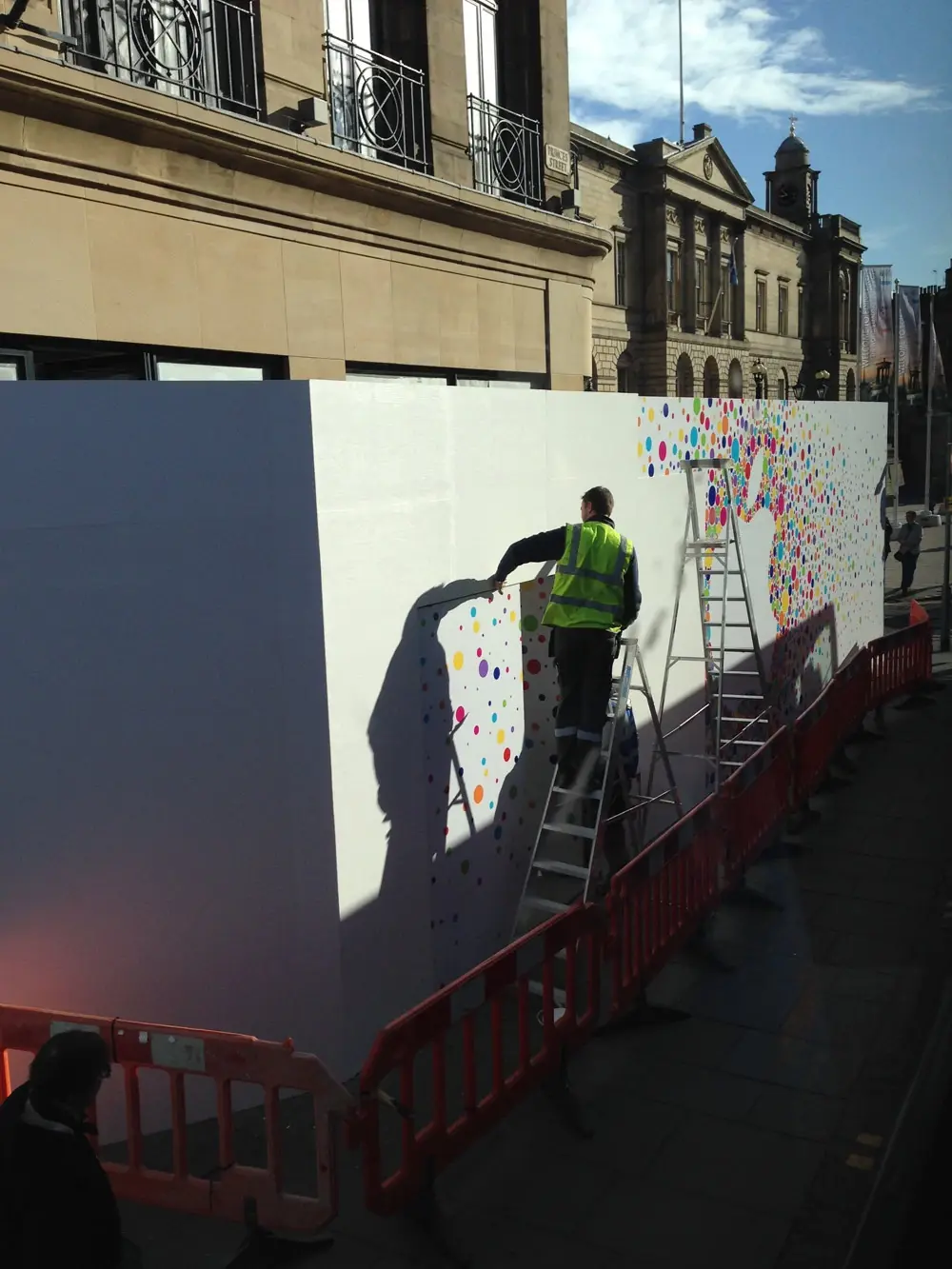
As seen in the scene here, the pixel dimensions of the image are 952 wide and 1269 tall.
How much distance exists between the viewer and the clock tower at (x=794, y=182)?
61031 millimetres

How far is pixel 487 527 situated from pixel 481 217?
20.0 feet

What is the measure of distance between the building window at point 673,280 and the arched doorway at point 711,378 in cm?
296

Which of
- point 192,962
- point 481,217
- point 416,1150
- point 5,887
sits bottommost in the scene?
point 416,1150

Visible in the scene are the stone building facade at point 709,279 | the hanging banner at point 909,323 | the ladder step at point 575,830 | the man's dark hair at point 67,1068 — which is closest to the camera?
the man's dark hair at point 67,1068

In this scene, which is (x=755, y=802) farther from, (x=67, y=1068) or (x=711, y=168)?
(x=711, y=168)

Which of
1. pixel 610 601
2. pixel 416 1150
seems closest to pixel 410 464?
pixel 610 601

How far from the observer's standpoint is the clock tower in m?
61.0

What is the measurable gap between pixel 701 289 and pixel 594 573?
4280cm

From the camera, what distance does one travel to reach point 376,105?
1158 cm

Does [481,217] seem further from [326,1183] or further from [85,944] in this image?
[326,1183]

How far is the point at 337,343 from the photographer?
33.9 feet

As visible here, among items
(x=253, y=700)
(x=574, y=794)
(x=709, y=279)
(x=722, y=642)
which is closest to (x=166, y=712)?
(x=253, y=700)

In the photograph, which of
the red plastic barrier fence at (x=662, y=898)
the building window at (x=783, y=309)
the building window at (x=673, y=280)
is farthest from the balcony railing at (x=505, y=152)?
the building window at (x=783, y=309)

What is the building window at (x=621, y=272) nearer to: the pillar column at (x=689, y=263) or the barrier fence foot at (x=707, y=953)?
the pillar column at (x=689, y=263)
